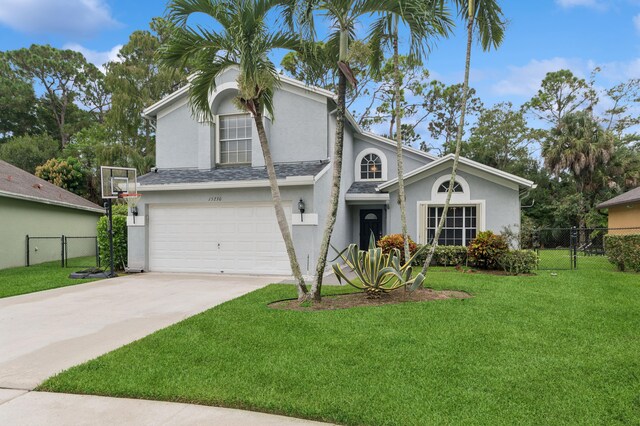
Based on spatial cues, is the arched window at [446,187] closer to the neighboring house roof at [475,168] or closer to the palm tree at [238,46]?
the neighboring house roof at [475,168]

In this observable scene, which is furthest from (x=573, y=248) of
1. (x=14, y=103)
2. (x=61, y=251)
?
(x=14, y=103)

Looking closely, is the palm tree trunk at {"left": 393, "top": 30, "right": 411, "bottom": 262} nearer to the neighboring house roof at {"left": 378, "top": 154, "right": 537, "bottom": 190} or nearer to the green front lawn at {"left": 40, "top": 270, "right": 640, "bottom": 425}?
the green front lawn at {"left": 40, "top": 270, "right": 640, "bottom": 425}

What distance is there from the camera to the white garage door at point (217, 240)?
39.9ft

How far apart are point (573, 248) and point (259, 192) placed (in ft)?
34.3

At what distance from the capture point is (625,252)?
40.1 feet

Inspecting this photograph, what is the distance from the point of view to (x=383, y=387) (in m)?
3.84

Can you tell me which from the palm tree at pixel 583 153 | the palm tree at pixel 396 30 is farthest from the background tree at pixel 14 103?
the palm tree at pixel 583 153

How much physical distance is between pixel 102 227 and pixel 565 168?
25978 millimetres

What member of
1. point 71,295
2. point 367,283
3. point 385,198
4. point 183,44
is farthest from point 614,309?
point 71,295

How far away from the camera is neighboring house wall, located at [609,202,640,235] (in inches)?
716

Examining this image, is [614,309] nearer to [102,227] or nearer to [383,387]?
[383,387]

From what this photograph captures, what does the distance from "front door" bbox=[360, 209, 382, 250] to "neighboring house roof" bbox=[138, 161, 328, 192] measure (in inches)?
170

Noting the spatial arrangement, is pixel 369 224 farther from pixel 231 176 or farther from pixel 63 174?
pixel 63 174

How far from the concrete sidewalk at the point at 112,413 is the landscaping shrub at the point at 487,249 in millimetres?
10534
